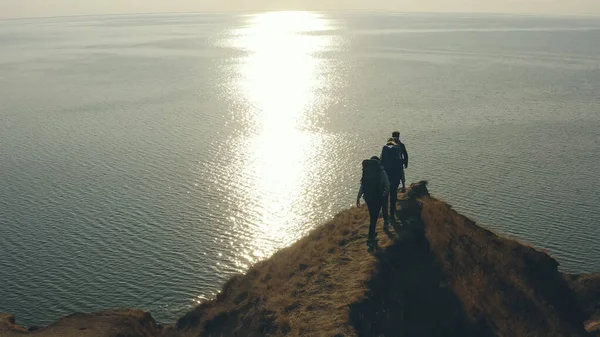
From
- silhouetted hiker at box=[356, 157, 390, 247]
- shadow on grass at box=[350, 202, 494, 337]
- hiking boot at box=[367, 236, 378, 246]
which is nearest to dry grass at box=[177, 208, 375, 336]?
hiking boot at box=[367, 236, 378, 246]

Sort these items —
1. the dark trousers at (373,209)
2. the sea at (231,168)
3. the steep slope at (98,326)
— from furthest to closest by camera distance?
the sea at (231,168) → the steep slope at (98,326) → the dark trousers at (373,209)

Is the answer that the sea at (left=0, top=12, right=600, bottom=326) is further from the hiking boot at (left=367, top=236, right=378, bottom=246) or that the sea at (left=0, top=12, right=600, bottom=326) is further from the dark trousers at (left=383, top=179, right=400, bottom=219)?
the dark trousers at (left=383, top=179, right=400, bottom=219)

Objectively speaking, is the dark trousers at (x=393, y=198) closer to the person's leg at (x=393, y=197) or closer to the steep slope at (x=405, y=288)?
the person's leg at (x=393, y=197)

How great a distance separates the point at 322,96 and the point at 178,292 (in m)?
70.8

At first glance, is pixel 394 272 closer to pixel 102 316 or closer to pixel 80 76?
pixel 102 316

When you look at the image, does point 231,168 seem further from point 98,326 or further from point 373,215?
point 373,215

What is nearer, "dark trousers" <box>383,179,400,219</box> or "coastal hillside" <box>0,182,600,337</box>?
"coastal hillside" <box>0,182,600,337</box>

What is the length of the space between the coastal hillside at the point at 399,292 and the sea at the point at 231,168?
6.91 metres

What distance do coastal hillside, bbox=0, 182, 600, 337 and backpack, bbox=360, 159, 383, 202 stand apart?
6.27 feet

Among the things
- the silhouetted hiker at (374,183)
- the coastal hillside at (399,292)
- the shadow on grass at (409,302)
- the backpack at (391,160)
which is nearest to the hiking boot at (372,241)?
the coastal hillside at (399,292)

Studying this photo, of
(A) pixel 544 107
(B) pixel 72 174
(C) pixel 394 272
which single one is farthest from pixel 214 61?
(C) pixel 394 272

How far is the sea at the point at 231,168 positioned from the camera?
33.5m

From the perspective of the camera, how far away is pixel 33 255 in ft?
114

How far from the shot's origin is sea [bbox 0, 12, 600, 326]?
3353 cm
